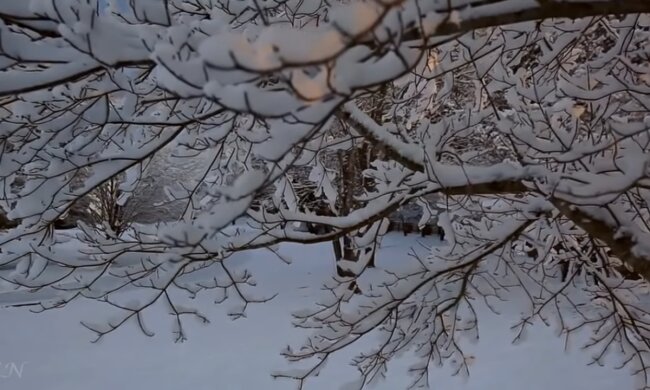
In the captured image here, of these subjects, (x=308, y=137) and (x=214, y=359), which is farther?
(x=214, y=359)

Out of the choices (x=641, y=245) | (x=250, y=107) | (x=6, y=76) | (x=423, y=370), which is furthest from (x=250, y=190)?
(x=423, y=370)

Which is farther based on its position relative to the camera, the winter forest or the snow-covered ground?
the snow-covered ground

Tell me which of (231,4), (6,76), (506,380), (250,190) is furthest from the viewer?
(506,380)

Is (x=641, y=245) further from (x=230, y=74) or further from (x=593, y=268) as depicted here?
(x=230, y=74)

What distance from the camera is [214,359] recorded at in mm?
7344

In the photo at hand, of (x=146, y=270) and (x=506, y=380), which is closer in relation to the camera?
(x=146, y=270)

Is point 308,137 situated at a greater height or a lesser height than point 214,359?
lesser

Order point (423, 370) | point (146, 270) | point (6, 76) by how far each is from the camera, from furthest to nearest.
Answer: point (423, 370) < point (146, 270) < point (6, 76)

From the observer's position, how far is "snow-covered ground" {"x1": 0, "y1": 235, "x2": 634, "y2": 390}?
6445 mm

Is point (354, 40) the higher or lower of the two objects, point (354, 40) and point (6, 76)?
the lower

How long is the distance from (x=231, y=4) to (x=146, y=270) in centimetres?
151

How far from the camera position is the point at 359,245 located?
354cm

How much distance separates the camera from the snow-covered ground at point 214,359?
6445mm

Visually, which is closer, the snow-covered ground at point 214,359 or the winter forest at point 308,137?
the winter forest at point 308,137
